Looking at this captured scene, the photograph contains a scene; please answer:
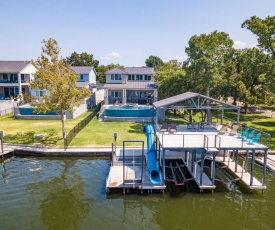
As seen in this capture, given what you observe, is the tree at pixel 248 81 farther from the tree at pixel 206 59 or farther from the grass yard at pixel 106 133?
the grass yard at pixel 106 133

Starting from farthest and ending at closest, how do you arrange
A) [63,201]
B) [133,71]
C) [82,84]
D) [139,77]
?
[82,84] < [139,77] < [133,71] < [63,201]

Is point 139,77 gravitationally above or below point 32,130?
above

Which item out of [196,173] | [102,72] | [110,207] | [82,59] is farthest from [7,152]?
[82,59]

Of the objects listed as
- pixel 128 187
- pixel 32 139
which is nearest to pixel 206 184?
pixel 128 187

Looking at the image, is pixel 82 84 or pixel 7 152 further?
pixel 82 84

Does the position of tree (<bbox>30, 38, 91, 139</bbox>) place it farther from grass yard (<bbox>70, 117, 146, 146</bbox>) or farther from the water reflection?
the water reflection

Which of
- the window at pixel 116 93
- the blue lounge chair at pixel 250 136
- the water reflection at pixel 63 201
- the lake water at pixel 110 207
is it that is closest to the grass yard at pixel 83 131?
the water reflection at pixel 63 201

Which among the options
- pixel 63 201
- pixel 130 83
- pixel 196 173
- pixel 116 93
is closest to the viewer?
pixel 63 201

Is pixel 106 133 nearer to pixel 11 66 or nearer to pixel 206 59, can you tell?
pixel 206 59
